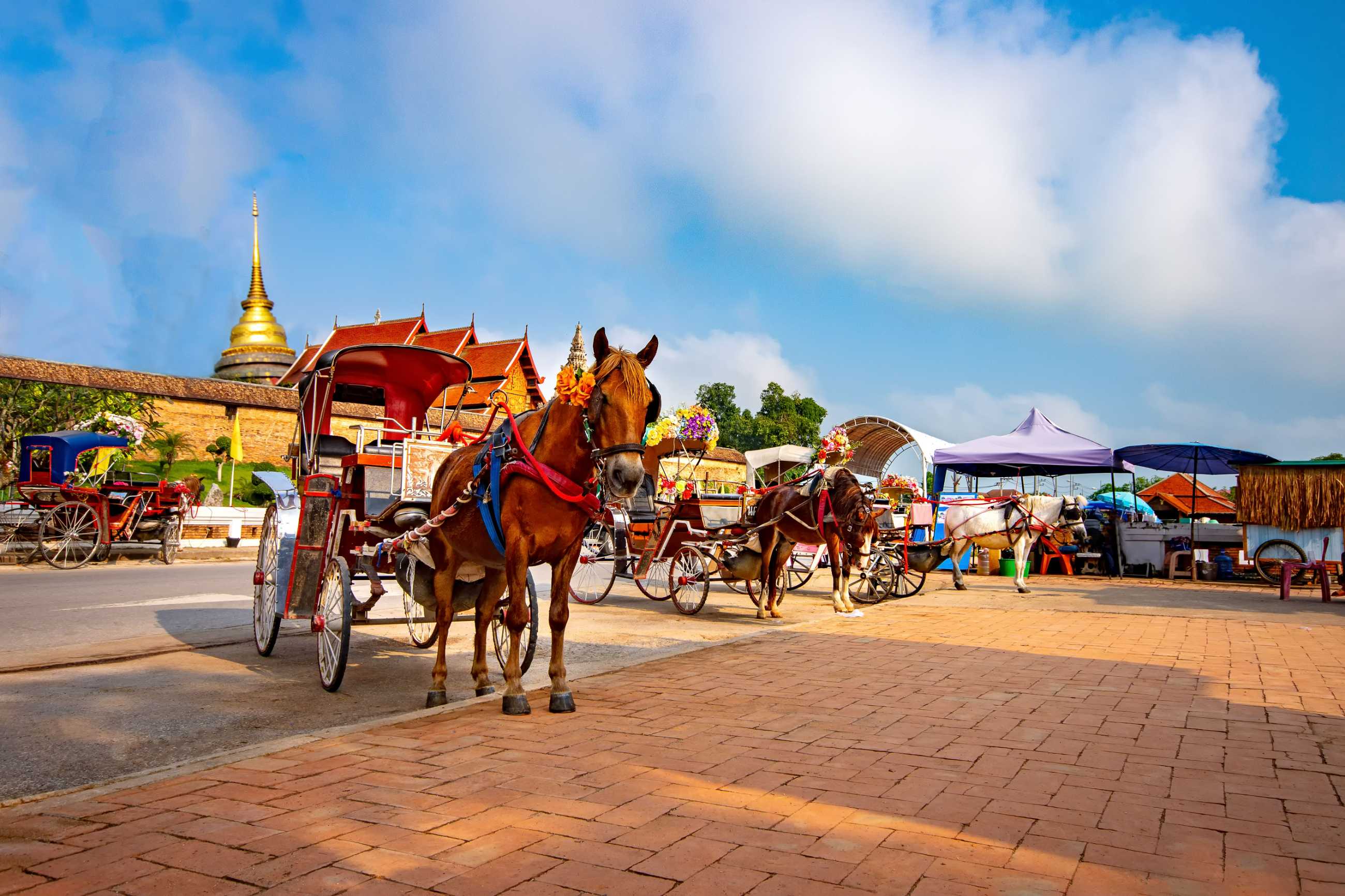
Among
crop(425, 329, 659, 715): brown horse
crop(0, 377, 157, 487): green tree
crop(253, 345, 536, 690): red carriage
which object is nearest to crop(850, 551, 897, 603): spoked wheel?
crop(253, 345, 536, 690): red carriage

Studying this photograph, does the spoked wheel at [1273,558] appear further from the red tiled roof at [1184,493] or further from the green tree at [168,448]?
the green tree at [168,448]

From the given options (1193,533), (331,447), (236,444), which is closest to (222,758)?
(331,447)

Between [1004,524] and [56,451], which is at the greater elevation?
[56,451]

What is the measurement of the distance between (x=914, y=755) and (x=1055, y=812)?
0.87m

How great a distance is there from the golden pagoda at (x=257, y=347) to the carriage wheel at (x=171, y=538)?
37902 mm

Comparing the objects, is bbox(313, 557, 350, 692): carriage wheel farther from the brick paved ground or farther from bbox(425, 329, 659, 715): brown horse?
bbox(425, 329, 659, 715): brown horse

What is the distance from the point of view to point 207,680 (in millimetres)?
6566

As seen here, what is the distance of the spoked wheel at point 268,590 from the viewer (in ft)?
23.8

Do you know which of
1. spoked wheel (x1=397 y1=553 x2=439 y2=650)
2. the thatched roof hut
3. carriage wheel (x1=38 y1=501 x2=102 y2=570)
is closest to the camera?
spoked wheel (x1=397 y1=553 x2=439 y2=650)

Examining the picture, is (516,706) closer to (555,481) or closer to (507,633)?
(555,481)

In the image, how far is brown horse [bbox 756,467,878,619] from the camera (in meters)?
10.7

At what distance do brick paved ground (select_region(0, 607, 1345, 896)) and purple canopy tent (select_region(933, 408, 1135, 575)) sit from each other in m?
13.5

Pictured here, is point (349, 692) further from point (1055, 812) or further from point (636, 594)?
point (636, 594)

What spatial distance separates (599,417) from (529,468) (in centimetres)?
52
